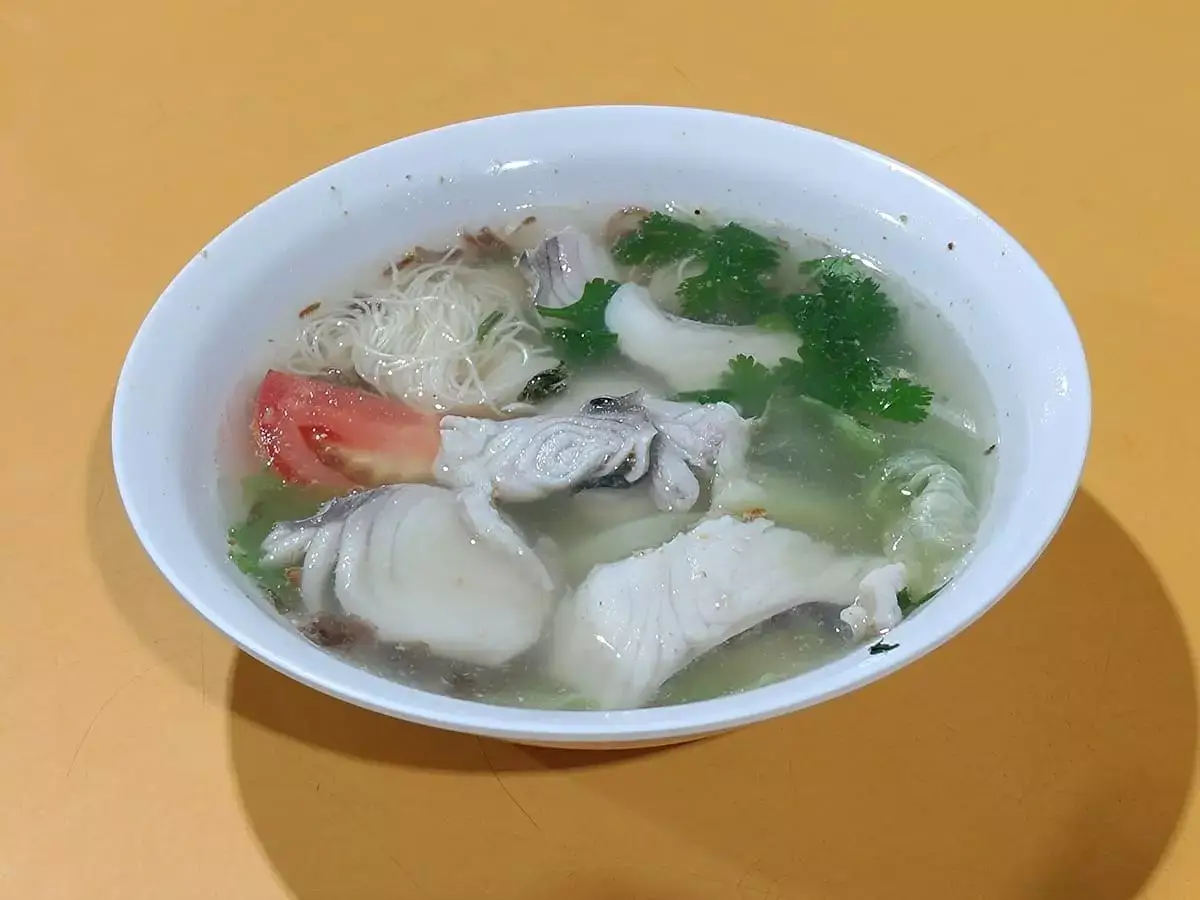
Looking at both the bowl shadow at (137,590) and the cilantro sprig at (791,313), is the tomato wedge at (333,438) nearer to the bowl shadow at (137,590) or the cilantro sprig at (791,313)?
the bowl shadow at (137,590)

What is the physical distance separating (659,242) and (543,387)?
38 cm

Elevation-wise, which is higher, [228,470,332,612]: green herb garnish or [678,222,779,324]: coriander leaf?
[678,222,779,324]: coriander leaf

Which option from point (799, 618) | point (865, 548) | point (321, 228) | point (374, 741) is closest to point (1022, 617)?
point (865, 548)

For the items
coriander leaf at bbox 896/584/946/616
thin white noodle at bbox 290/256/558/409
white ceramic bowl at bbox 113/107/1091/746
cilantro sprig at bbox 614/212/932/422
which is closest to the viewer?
white ceramic bowl at bbox 113/107/1091/746

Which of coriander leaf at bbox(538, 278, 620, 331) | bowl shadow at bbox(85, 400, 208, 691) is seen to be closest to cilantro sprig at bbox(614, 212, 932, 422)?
coriander leaf at bbox(538, 278, 620, 331)

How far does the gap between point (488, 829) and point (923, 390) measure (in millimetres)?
911

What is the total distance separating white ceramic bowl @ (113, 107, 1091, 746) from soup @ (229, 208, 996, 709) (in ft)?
0.19

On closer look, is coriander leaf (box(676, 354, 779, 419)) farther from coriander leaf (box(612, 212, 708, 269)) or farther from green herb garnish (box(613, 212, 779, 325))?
coriander leaf (box(612, 212, 708, 269))

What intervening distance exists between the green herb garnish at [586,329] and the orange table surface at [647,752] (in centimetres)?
68

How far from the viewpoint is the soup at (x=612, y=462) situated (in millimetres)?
1317

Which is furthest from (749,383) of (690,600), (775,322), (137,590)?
(137,590)

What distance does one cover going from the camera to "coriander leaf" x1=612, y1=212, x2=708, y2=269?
184 centimetres

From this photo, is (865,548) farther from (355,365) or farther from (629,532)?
(355,365)

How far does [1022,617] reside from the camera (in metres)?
1.53
